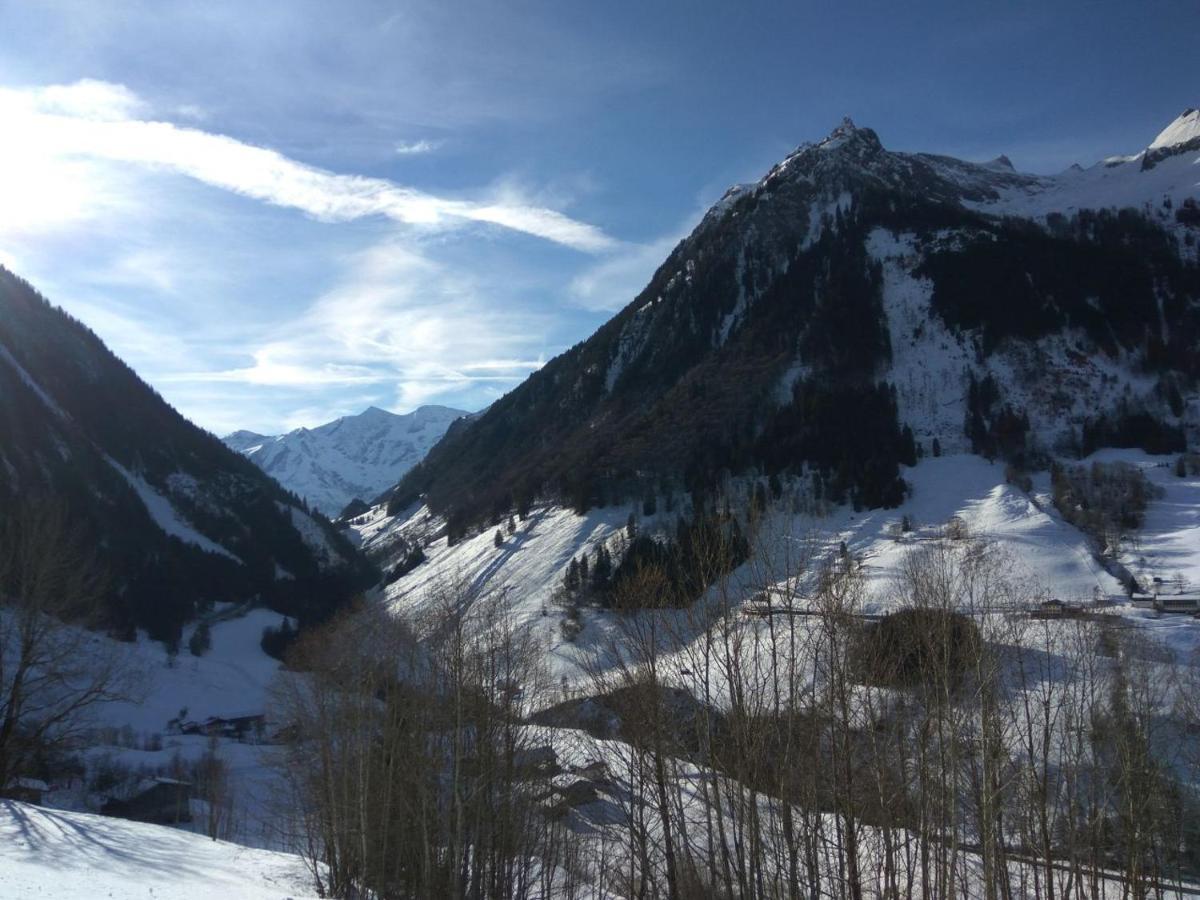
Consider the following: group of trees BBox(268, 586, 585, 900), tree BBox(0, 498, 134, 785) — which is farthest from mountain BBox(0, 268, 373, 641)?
group of trees BBox(268, 586, 585, 900)

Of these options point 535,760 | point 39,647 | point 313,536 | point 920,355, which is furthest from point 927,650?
point 313,536

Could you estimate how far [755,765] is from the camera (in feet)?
62.1

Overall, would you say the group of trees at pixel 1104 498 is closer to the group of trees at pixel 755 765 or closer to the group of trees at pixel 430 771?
the group of trees at pixel 755 765

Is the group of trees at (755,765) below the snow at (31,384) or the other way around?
below

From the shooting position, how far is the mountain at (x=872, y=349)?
110m

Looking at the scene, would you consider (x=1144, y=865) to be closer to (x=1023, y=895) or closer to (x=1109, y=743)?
(x=1109, y=743)

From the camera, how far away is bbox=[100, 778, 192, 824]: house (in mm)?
43500

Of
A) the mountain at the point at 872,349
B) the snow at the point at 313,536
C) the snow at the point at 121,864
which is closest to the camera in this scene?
the snow at the point at 121,864

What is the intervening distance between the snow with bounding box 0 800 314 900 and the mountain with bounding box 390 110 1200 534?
282 feet

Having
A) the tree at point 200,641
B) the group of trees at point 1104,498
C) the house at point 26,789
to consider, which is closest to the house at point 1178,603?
the group of trees at point 1104,498

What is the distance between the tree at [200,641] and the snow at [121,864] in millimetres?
88433

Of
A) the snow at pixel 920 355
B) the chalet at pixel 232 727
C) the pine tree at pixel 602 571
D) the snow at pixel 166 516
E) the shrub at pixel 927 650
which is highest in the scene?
the snow at pixel 920 355

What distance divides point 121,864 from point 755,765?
14.9 meters

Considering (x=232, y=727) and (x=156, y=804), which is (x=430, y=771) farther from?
(x=232, y=727)
